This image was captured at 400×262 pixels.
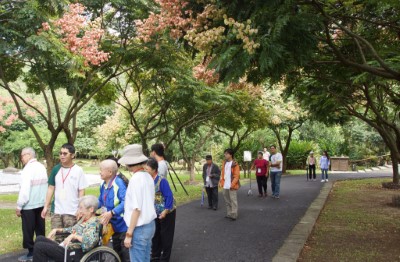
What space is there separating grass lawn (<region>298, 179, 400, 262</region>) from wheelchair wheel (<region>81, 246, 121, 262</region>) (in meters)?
3.05

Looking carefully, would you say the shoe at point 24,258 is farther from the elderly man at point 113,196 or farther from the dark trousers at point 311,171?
the dark trousers at point 311,171

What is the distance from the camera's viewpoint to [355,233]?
333 inches

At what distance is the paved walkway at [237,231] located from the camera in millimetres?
6723

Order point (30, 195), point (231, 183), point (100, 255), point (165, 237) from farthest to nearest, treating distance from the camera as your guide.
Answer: point (231, 183) → point (30, 195) → point (165, 237) → point (100, 255)

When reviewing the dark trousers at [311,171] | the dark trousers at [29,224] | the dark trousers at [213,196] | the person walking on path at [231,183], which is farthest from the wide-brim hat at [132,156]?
the dark trousers at [311,171]

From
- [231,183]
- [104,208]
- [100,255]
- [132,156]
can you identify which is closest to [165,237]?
[104,208]

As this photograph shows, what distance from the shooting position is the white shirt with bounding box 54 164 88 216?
5762 millimetres

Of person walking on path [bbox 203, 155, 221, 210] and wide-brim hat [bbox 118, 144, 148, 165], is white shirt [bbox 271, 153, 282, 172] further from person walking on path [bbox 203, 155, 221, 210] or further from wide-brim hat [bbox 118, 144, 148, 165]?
wide-brim hat [bbox 118, 144, 148, 165]

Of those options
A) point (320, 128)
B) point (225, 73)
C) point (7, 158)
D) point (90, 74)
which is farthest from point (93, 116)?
point (225, 73)

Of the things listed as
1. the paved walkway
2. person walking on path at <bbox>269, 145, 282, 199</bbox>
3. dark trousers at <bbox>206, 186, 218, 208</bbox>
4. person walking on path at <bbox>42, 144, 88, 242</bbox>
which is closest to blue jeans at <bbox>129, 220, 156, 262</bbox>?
person walking on path at <bbox>42, 144, 88, 242</bbox>

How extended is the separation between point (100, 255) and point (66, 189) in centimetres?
135

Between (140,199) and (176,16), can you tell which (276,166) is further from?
(140,199)

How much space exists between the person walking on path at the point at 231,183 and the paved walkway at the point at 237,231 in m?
0.27

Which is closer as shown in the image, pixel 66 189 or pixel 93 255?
pixel 93 255
